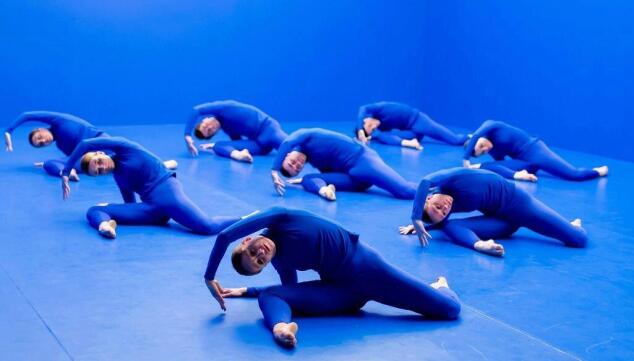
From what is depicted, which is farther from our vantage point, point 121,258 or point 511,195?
point 511,195

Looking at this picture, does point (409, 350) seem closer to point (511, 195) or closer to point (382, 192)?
point (511, 195)

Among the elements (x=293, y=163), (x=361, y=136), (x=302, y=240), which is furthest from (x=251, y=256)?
(x=361, y=136)

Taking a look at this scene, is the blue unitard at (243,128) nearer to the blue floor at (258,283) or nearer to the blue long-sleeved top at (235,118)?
the blue long-sleeved top at (235,118)

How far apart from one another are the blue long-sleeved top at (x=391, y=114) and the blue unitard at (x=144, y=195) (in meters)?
4.74

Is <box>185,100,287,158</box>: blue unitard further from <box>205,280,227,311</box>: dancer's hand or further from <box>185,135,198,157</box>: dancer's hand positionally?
<box>205,280,227,311</box>: dancer's hand

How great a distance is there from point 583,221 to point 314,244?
3748 mm

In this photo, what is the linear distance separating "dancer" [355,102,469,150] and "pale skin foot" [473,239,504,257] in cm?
488

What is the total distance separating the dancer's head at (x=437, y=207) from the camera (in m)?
6.51

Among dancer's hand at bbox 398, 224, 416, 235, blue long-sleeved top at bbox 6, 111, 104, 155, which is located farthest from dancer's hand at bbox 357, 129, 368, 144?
dancer's hand at bbox 398, 224, 416, 235

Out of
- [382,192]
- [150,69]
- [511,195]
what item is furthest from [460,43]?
[511,195]

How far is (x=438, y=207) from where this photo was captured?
6512 mm

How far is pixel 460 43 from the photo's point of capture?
46.2 feet

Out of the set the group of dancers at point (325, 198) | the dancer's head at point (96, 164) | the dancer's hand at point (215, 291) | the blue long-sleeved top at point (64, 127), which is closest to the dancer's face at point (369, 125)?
the group of dancers at point (325, 198)

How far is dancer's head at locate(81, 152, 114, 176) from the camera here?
6.75 meters
